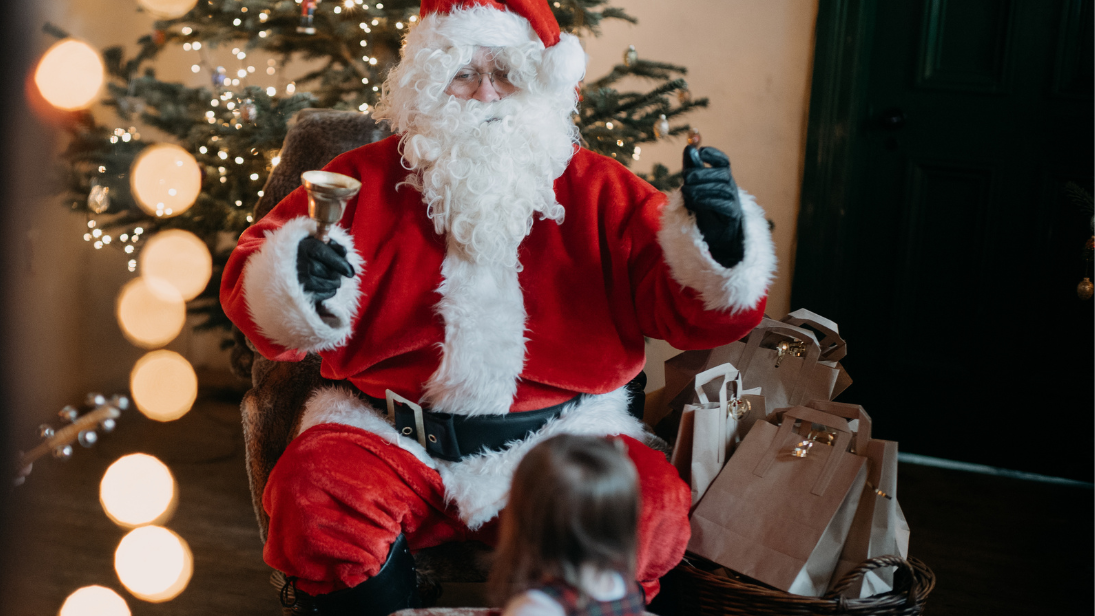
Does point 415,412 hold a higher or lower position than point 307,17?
lower

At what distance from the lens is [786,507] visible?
4.69 ft

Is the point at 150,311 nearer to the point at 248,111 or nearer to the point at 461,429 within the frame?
the point at 248,111

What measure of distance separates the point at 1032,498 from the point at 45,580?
2953 millimetres

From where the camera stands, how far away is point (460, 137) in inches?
59.9

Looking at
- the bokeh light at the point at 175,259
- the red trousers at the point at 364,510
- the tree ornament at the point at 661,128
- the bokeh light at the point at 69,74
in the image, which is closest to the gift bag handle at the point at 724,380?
the red trousers at the point at 364,510

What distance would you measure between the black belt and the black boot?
0.18 metres

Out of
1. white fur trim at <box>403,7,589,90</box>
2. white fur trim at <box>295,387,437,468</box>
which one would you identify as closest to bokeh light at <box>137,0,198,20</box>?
white fur trim at <box>403,7,589,90</box>

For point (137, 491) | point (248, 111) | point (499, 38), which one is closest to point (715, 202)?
point (499, 38)

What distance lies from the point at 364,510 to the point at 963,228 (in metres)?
2.35

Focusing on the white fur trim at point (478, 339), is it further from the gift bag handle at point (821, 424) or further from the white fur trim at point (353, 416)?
the gift bag handle at point (821, 424)

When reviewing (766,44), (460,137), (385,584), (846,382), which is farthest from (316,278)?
(766,44)

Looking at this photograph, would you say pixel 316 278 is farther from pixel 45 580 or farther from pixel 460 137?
pixel 45 580

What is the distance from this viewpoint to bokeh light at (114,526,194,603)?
75.7 inches

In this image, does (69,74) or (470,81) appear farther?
(69,74)
